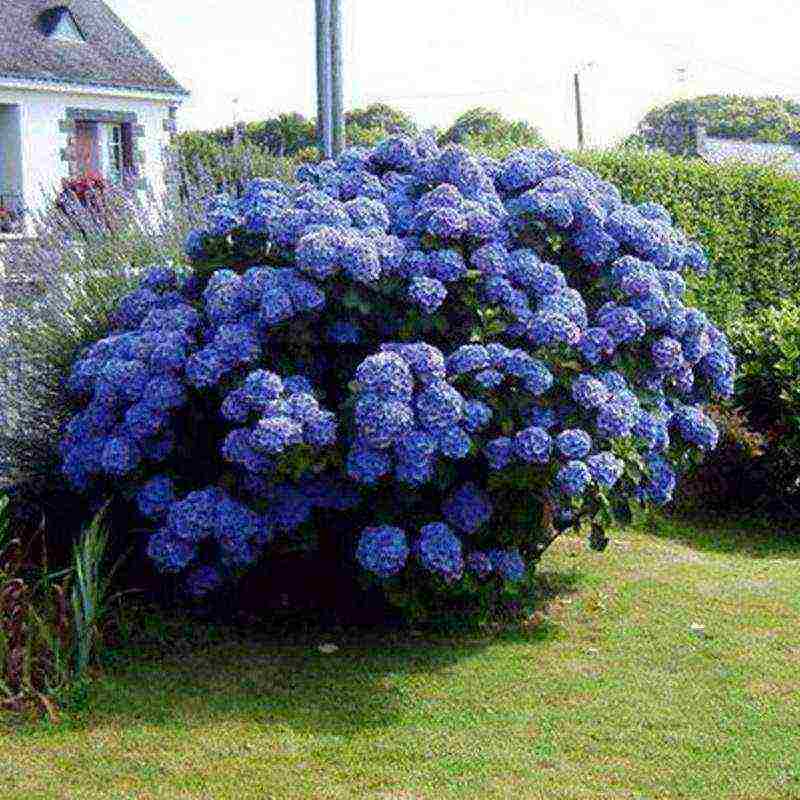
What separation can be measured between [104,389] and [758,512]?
546 centimetres

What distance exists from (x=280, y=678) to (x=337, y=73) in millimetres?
4535

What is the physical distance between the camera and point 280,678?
228 inches

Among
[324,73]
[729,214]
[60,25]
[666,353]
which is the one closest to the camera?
[666,353]

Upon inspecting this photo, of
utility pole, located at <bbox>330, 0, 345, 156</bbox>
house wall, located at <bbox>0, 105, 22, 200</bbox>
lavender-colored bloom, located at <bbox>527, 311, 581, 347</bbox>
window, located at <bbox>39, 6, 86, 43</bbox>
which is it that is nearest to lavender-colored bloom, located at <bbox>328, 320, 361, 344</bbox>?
lavender-colored bloom, located at <bbox>527, 311, 581, 347</bbox>

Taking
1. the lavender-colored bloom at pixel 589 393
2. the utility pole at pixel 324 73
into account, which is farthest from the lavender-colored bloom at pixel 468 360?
the utility pole at pixel 324 73

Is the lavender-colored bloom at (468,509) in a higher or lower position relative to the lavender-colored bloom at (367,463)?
Answer: lower

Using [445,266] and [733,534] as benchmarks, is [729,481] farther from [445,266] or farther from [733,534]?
[445,266]

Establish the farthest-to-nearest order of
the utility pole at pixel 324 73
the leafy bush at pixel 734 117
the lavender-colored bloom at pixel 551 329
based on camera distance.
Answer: the leafy bush at pixel 734 117, the utility pole at pixel 324 73, the lavender-colored bloom at pixel 551 329

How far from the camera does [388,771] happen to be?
15.9 feet

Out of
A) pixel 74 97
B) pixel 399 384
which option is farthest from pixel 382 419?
pixel 74 97

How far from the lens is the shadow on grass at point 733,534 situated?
29.3ft

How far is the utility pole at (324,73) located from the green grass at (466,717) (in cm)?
367

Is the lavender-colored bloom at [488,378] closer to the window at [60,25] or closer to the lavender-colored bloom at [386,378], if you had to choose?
the lavender-colored bloom at [386,378]

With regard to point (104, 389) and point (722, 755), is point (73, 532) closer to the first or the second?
point (104, 389)
